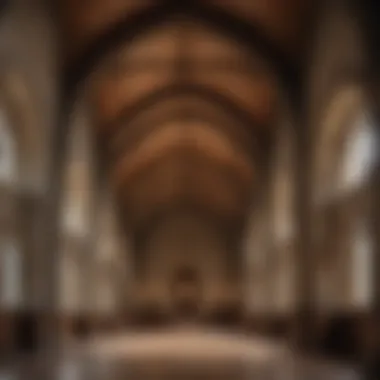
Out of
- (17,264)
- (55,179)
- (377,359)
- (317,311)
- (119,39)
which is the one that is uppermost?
(119,39)

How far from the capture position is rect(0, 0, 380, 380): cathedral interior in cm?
1520

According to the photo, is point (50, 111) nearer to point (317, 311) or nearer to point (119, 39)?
point (119, 39)

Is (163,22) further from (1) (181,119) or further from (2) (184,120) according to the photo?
(2) (184,120)

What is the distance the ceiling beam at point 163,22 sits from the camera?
20234mm

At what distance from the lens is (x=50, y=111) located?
19.7 metres

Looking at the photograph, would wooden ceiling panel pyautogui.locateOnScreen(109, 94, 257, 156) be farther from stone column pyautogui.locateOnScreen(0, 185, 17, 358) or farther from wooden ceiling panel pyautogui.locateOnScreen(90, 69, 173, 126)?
stone column pyautogui.locateOnScreen(0, 185, 17, 358)

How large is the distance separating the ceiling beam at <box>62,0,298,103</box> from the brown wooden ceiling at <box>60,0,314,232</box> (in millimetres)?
22

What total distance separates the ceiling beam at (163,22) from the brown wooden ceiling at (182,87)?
0.07ft

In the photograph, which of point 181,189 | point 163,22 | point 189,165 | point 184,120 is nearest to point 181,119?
Answer: point 184,120

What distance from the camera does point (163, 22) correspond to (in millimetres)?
20406

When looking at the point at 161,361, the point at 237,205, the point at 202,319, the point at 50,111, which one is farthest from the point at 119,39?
the point at 202,319

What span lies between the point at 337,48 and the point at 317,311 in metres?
5.45

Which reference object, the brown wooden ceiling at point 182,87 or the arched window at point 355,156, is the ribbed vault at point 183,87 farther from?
the arched window at point 355,156

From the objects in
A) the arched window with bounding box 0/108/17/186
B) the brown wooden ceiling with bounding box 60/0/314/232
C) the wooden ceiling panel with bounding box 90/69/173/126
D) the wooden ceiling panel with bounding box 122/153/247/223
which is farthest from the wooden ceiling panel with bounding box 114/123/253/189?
the arched window with bounding box 0/108/17/186
